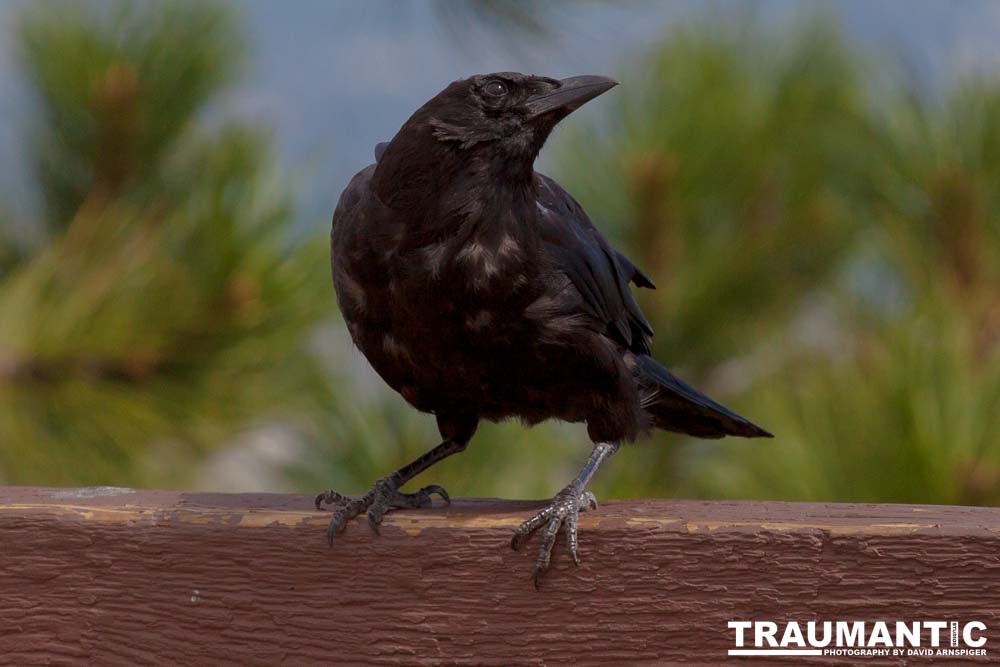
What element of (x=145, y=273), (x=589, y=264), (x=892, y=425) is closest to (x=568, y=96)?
(x=589, y=264)

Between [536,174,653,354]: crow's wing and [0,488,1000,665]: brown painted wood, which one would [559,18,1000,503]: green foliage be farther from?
[0,488,1000,665]: brown painted wood

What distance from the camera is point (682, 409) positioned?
63.9 inches

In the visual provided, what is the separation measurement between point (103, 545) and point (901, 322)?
5.05ft

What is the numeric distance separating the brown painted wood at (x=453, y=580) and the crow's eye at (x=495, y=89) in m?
0.43

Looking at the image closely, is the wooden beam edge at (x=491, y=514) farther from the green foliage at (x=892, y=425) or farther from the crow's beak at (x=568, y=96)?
the green foliage at (x=892, y=425)

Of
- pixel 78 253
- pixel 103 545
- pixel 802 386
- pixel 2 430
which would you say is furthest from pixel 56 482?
pixel 103 545

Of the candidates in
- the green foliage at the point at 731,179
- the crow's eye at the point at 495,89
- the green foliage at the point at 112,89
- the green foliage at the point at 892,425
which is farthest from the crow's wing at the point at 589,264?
the green foliage at the point at 112,89

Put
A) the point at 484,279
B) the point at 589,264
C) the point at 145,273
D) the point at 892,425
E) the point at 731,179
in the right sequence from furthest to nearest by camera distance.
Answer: the point at 731,179 < the point at 145,273 < the point at 892,425 < the point at 589,264 < the point at 484,279

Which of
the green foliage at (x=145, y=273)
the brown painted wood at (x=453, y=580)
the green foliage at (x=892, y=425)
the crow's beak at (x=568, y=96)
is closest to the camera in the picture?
the brown painted wood at (x=453, y=580)

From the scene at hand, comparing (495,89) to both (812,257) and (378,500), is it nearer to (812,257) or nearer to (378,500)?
(378,500)

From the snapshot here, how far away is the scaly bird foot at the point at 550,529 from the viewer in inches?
46.6

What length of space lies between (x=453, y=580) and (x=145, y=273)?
81.7 inches

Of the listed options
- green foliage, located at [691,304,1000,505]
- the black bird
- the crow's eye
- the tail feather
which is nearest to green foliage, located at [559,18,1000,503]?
green foliage, located at [691,304,1000,505]

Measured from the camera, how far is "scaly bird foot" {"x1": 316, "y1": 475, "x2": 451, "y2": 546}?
1256 mm
